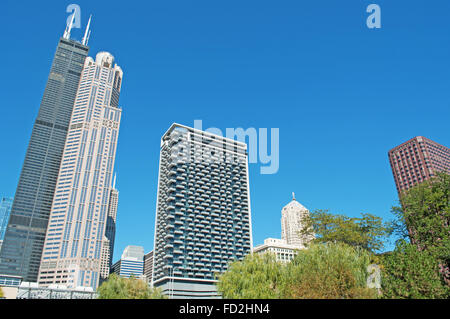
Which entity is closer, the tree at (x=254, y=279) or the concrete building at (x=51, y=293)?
the tree at (x=254, y=279)

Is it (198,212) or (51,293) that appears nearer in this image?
(51,293)

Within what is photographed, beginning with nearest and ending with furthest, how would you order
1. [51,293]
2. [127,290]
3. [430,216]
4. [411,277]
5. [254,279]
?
1. [411,277]
2. [127,290]
3. [254,279]
4. [51,293]
5. [430,216]

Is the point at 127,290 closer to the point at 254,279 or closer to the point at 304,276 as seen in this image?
the point at 254,279

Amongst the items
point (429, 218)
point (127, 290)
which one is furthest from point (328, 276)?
point (429, 218)

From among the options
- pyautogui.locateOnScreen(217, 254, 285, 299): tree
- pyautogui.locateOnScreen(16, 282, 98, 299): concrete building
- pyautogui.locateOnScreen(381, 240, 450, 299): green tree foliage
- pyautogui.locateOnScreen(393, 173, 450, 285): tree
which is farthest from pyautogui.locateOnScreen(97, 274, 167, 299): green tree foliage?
pyautogui.locateOnScreen(393, 173, 450, 285): tree

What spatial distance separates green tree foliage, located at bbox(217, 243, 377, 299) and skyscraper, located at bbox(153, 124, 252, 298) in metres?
82.5

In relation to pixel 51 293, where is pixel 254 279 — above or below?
above

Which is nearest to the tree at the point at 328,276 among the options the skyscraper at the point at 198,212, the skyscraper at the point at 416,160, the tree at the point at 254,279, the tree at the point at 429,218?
the tree at the point at 254,279

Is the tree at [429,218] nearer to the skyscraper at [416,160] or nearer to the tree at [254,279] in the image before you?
the tree at [254,279]

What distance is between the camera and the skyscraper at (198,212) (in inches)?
5079

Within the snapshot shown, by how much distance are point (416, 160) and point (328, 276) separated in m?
165

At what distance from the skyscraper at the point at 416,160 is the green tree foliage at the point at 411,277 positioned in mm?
149811

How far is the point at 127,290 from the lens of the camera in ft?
114
